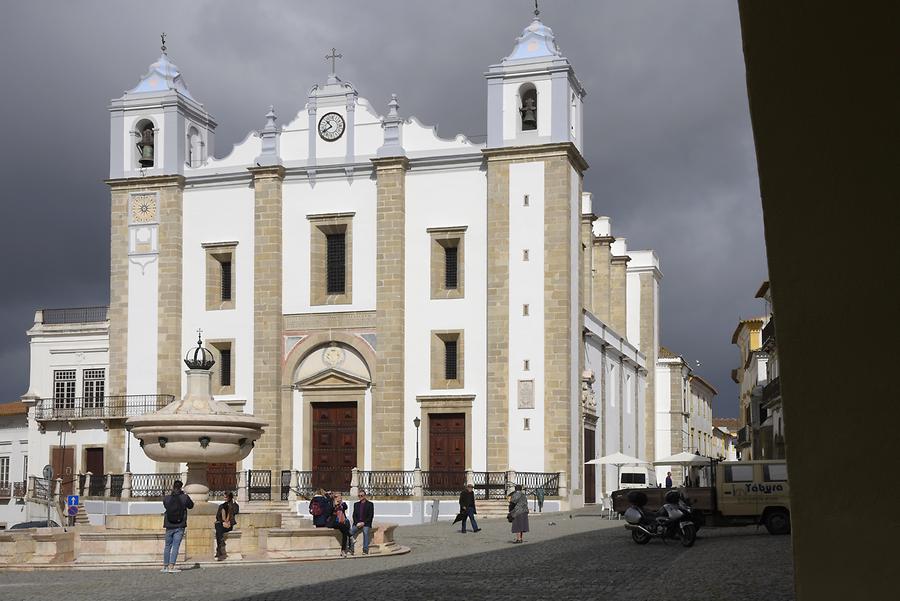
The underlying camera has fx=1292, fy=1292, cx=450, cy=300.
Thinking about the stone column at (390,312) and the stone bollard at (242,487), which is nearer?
the stone bollard at (242,487)

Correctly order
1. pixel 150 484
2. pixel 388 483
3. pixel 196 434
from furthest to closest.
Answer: pixel 150 484, pixel 388 483, pixel 196 434

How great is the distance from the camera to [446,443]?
131 feet

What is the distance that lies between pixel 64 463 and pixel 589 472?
1865 centimetres

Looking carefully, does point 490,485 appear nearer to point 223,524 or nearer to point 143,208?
point 143,208

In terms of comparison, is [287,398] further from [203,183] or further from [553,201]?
[553,201]

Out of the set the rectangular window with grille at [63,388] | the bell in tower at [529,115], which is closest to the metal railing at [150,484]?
the rectangular window with grille at [63,388]

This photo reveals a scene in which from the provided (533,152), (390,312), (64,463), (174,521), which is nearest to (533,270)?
(533,152)

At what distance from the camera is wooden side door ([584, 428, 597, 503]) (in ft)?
143

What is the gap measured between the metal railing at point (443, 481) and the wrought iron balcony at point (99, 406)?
30.2ft

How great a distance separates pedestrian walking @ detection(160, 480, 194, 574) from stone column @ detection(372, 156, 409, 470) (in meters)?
21.6

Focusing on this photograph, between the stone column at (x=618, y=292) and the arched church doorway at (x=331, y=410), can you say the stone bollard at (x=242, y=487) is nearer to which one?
the arched church doorway at (x=331, y=410)

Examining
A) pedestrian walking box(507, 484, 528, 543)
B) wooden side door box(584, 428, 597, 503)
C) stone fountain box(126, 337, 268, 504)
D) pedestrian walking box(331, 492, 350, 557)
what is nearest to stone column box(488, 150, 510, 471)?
wooden side door box(584, 428, 597, 503)

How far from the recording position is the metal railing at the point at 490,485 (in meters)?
37.6

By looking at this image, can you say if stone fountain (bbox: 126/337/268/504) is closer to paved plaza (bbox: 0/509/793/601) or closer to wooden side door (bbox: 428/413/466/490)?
paved plaza (bbox: 0/509/793/601)
